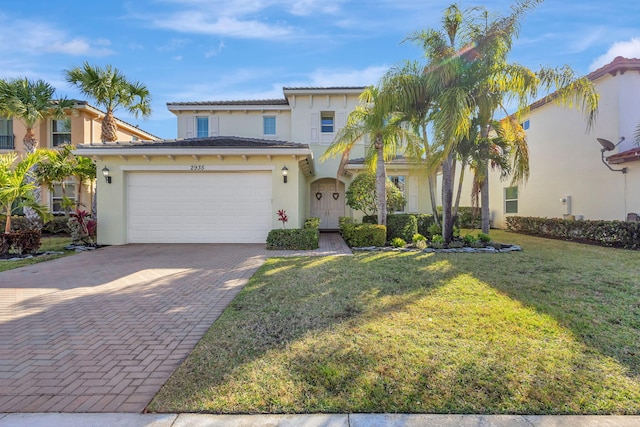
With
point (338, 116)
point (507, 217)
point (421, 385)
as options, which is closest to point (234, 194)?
point (338, 116)

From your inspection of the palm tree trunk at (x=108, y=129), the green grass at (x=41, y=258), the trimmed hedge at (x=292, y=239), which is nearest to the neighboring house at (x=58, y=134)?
the palm tree trunk at (x=108, y=129)

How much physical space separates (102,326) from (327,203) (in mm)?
13547

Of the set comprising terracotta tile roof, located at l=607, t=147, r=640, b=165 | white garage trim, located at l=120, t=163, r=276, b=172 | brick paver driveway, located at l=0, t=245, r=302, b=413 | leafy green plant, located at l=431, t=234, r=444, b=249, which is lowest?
brick paver driveway, located at l=0, t=245, r=302, b=413

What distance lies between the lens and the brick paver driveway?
274 cm

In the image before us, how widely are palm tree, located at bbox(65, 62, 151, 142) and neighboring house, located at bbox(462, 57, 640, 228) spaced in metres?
19.1

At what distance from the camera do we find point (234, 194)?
1148 centimetres

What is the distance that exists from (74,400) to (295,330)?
7.30 feet

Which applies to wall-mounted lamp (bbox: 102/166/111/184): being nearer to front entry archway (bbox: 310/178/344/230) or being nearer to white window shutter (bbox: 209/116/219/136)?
white window shutter (bbox: 209/116/219/136)

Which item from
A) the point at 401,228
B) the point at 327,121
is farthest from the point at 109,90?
the point at 401,228

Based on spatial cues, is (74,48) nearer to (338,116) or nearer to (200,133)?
(200,133)

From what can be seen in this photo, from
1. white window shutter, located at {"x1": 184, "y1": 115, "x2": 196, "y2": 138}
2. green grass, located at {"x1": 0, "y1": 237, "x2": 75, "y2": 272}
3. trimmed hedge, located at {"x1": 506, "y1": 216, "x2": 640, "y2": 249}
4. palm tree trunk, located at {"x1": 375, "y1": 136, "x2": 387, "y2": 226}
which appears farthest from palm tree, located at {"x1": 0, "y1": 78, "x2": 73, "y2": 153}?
trimmed hedge, located at {"x1": 506, "y1": 216, "x2": 640, "y2": 249}

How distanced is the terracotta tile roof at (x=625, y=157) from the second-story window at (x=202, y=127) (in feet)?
60.5

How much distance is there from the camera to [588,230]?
37.5 ft

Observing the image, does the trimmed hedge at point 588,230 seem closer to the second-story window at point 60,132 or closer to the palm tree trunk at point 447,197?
the palm tree trunk at point 447,197
